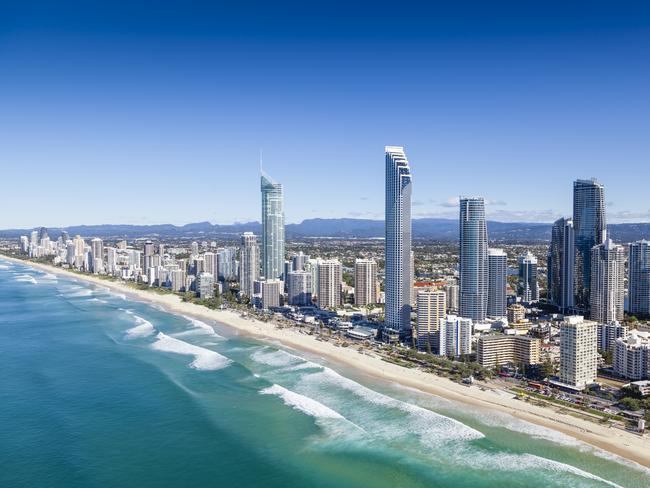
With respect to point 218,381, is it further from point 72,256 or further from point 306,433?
point 72,256

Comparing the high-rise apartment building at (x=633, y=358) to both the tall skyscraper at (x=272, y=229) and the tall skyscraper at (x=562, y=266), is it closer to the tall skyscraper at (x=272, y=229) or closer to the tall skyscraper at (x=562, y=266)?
the tall skyscraper at (x=562, y=266)

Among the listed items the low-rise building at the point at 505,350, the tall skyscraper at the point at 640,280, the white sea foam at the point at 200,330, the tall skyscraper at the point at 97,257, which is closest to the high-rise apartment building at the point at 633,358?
the low-rise building at the point at 505,350

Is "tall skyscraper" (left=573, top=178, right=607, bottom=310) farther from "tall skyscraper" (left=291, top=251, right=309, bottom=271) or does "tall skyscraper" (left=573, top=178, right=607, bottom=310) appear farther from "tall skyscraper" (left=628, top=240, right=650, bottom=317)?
"tall skyscraper" (left=291, top=251, right=309, bottom=271)

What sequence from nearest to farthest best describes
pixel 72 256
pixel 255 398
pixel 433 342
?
pixel 255 398
pixel 433 342
pixel 72 256

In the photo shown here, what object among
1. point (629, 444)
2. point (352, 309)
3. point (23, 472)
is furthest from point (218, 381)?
point (352, 309)

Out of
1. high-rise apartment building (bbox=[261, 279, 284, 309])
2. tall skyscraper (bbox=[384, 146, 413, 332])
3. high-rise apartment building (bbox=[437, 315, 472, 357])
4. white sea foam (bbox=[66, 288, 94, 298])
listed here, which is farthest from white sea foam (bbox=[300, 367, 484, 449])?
white sea foam (bbox=[66, 288, 94, 298])

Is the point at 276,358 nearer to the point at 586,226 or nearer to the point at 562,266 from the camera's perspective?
the point at 562,266
